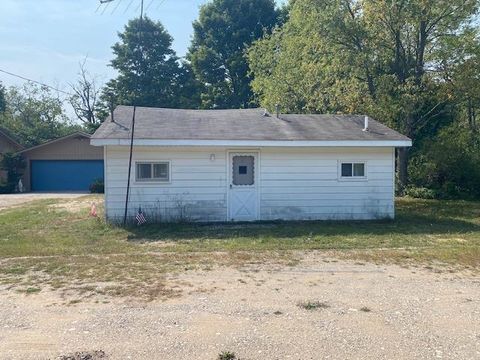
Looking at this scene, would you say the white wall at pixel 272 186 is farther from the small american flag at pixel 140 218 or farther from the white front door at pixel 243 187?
the small american flag at pixel 140 218

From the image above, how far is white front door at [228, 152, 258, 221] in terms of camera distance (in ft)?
42.2

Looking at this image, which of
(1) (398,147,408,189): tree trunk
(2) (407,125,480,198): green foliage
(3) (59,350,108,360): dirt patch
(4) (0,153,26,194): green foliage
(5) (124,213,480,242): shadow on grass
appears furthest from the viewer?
(4) (0,153,26,194): green foliage

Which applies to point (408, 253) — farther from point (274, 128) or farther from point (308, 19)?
point (308, 19)

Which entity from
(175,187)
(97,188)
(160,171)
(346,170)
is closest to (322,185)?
(346,170)

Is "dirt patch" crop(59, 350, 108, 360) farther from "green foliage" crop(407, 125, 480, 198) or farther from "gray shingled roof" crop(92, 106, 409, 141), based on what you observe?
"green foliage" crop(407, 125, 480, 198)

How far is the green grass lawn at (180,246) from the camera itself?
23.2 ft

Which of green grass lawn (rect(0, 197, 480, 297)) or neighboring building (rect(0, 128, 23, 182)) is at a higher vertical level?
neighboring building (rect(0, 128, 23, 182))

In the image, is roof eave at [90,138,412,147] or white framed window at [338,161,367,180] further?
white framed window at [338,161,367,180]

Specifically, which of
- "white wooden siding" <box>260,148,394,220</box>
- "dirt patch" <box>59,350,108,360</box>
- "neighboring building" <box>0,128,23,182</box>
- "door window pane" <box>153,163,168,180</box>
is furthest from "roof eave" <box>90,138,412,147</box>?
"neighboring building" <box>0,128,23,182</box>

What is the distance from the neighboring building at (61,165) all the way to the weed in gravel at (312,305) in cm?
2679

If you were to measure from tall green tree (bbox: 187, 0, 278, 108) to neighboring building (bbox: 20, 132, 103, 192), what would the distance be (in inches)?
510

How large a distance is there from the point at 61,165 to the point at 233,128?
20798 mm

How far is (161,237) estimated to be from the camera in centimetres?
Answer: 1060

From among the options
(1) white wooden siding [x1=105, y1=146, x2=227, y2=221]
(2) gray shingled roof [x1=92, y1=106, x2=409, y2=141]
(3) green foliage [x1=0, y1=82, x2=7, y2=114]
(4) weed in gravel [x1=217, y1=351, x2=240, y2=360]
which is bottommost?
(4) weed in gravel [x1=217, y1=351, x2=240, y2=360]
